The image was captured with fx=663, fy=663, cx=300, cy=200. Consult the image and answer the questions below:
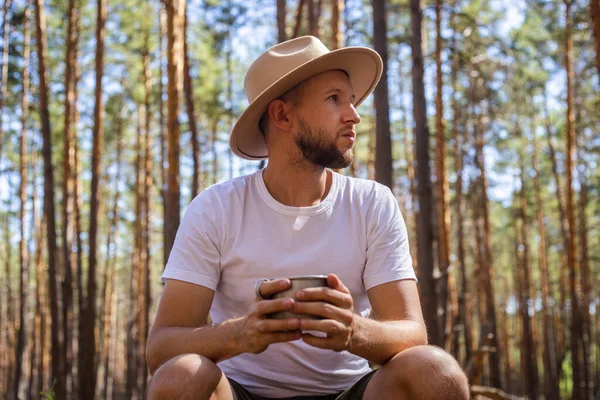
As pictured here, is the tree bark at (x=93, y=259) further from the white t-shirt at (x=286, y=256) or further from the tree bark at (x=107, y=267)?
the white t-shirt at (x=286, y=256)

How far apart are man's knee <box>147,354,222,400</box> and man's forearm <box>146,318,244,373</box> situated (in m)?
0.07

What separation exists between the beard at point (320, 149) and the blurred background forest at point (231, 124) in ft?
15.3

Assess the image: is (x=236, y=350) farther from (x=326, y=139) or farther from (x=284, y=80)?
(x=284, y=80)

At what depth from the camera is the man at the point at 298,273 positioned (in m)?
2.09

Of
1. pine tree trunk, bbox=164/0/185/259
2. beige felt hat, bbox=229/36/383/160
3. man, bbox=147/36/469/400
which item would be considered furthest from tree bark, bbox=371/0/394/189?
man, bbox=147/36/469/400

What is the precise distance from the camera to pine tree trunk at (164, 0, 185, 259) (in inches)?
346

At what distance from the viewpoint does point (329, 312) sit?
2.01 m

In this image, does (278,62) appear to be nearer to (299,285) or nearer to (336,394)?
(299,285)

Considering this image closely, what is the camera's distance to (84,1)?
15312mm

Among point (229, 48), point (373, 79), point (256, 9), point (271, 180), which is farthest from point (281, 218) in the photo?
point (229, 48)

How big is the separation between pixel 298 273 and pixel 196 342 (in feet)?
1.54

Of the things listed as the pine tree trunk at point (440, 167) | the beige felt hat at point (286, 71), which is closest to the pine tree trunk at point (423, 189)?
the pine tree trunk at point (440, 167)

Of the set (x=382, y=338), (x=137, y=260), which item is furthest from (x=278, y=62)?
(x=137, y=260)

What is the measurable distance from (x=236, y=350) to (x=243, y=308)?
1.35 feet
